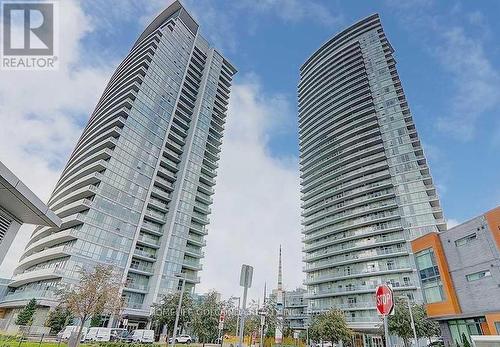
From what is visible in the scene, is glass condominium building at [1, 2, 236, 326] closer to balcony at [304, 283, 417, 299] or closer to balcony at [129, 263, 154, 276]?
balcony at [129, 263, 154, 276]

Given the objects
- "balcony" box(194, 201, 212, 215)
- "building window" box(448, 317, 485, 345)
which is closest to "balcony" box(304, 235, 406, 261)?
"balcony" box(194, 201, 212, 215)

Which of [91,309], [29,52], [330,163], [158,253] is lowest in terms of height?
[91,309]

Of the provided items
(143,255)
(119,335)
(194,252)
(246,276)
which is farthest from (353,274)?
(246,276)

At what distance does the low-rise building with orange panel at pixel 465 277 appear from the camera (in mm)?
26266

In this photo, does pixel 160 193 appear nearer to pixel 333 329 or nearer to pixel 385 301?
pixel 333 329

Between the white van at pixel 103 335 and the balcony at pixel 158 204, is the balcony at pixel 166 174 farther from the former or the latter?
the white van at pixel 103 335

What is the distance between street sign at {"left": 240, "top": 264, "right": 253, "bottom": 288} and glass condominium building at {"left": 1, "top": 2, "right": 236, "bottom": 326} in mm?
33964

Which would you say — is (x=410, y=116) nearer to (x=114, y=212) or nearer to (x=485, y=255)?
(x=485, y=255)

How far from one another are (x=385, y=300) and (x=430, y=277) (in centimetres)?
3192

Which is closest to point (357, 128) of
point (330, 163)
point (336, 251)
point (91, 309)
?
point (330, 163)

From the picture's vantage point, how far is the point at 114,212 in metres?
57.2

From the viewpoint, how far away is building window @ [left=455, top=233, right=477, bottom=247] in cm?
2874

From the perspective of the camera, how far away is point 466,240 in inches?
1158

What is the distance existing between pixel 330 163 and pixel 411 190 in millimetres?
24402
